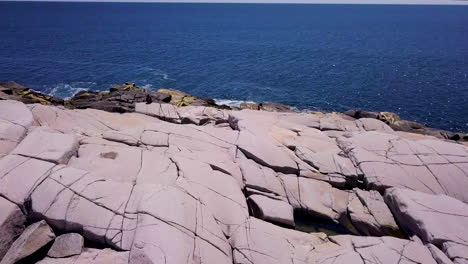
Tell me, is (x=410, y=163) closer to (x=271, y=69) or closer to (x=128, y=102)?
(x=128, y=102)

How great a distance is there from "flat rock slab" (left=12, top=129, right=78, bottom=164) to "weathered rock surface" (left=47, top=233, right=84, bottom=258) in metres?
4.49

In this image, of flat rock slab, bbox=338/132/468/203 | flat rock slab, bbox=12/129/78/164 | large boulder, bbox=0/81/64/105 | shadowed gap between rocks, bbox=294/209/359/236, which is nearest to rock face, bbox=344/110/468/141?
flat rock slab, bbox=338/132/468/203

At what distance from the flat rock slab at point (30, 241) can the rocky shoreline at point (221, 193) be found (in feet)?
0.14

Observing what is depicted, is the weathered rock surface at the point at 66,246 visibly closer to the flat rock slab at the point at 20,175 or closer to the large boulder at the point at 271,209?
the flat rock slab at the point at 20,175

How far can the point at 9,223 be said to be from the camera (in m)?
12.8

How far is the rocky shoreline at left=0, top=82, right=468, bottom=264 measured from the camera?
1280cm

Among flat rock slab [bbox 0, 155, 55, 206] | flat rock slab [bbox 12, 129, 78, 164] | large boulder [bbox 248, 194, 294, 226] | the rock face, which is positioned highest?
flat rock slab [bbox 12, 129, 78, 164]

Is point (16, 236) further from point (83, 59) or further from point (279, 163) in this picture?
point (83, 59)

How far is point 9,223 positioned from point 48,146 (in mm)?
4898

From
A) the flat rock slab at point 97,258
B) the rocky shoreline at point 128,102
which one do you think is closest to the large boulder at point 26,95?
the rocky shoreline at point 128,102

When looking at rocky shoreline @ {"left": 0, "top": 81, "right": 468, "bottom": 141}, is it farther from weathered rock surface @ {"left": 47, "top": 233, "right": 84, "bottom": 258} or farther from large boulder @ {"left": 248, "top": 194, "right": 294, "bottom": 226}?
weathered rock surface @ {"left": 47, "top": 233, "right": 84, "bottom": 258}

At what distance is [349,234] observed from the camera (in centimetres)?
1680

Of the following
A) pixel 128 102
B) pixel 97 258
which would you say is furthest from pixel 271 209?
pixel 128 102

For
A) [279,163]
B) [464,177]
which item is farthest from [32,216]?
[464,177]
